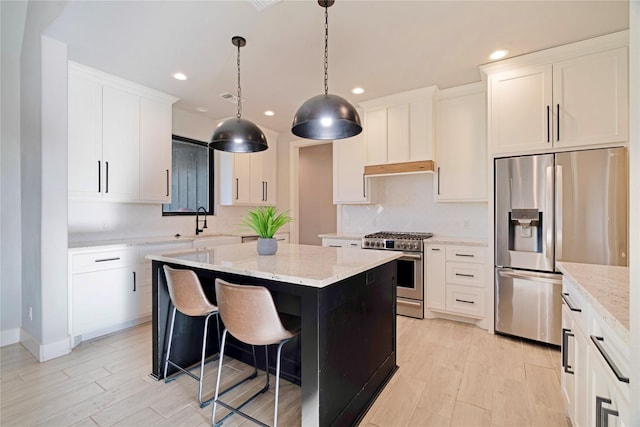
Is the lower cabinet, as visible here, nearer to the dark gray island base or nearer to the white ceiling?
the dark gray island base

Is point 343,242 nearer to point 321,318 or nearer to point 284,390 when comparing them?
point 284,390

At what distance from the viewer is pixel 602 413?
1126 millimetres

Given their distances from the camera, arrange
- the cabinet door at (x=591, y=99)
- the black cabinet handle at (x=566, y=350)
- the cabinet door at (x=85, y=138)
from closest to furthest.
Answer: the black cabinet handle at (x=566, y=350), the cabinet door at (x=591, y=99), the cabinet door at (x=85, y=138)

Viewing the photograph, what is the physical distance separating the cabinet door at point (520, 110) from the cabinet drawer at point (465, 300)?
1.51 meters

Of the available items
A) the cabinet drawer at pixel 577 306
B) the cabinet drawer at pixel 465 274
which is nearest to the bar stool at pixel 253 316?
the cabinet drawer at pixel 577 306

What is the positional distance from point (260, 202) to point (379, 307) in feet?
11.6

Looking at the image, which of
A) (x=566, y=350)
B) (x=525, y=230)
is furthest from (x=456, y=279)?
(x=566, y=350)

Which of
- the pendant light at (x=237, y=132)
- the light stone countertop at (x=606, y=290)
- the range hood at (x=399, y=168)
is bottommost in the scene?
the light stone countertop at (x=606, y=290)

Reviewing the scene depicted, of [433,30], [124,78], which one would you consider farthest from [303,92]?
[124,78]

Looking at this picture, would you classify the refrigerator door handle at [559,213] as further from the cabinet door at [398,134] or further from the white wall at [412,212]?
the cabinet door at [398,134]

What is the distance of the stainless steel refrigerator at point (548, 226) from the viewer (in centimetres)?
254

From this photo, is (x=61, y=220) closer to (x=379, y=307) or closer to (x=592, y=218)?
(x=379, y=307)

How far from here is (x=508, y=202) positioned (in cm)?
300

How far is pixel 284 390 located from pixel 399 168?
9.19ft
